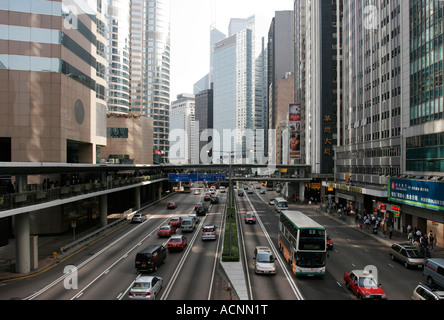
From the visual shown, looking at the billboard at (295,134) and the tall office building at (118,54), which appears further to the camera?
the tall office building at (118,54)

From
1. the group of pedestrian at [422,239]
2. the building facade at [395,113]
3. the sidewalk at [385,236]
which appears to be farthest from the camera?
the building facade at [395,113]

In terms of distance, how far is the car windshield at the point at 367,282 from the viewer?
1972 centimetres

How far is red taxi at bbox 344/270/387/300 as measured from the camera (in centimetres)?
1889

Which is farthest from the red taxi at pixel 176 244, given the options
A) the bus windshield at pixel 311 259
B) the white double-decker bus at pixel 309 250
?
the bus windshield at pixel 311 259

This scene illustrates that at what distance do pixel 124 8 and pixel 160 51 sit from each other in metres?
31.0

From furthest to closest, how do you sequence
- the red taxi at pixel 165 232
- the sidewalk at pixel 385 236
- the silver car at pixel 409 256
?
the red taxi at pixel 165 232, the sidewalk at pixel 385 236, the silver car at pixel 409 256

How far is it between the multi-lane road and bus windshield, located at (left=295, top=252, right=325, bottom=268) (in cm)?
110

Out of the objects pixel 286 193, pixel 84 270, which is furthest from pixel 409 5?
pixel 286 193

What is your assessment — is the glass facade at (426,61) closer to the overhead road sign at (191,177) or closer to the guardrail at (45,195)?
the guardrail at (45,195)

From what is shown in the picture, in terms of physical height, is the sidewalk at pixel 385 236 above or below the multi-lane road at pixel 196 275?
below

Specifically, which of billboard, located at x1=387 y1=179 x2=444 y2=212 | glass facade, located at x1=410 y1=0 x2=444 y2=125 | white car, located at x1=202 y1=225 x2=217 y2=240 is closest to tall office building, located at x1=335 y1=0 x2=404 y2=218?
glass facade, located at x1=410 y1=0 x2=444 y2=125

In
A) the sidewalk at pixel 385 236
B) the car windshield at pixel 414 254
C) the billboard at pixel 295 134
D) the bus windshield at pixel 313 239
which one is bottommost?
the sidewalk at pixel 385 236

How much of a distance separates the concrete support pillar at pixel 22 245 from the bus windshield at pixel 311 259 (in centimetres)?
1995
